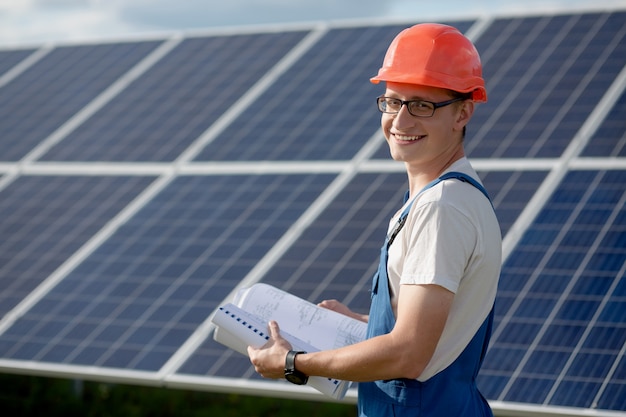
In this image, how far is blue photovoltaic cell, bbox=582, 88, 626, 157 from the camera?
811 cm

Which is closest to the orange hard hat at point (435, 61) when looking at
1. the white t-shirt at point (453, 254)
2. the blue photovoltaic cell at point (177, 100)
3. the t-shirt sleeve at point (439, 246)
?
the white t-shirt at point (453, 254)

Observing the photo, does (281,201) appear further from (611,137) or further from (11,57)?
(11,57)

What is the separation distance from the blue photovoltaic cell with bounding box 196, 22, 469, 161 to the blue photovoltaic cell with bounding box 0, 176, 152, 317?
998 mm

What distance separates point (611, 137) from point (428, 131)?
16.5 ft

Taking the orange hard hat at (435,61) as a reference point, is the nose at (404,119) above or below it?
below

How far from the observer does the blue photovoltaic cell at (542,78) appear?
28.0ft

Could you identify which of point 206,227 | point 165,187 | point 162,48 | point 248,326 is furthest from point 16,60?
point 248,326

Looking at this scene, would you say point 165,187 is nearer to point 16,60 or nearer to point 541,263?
point 541,263

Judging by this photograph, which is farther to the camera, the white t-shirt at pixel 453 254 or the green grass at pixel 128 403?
the green grass at pixel 128 403

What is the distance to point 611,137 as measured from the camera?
824 cm

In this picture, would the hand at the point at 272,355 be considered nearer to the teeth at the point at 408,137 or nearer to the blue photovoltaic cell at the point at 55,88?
the teeth at the point at 408,137

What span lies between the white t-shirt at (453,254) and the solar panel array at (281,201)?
2.99m

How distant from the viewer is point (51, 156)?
10391 millimetres

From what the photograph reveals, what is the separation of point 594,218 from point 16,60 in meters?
8.47
